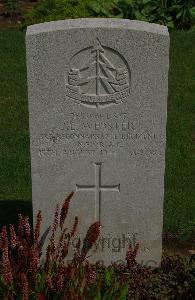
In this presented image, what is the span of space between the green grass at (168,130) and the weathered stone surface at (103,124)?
863 mm

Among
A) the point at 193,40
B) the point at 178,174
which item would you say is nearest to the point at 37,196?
the point at 178,174

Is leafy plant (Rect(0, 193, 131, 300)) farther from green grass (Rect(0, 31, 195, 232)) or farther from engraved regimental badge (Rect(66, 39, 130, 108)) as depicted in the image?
green grass (Rect(0, 31, 195, 232))

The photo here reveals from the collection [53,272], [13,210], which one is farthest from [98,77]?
[13,210]

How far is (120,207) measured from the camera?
17.3 ft

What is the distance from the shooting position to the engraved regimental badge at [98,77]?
15.5 feet

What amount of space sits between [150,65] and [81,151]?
0.81 metres

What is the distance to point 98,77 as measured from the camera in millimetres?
4793

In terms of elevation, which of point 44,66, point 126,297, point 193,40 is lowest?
point 126,297

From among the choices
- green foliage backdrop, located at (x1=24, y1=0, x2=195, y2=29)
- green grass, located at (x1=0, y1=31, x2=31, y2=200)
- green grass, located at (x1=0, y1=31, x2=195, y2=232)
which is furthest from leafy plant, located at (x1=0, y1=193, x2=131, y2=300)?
green foliage backdrop, located at (x1=24, y1=0, x2=195, y2=29)

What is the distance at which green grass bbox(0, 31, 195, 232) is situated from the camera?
651cm

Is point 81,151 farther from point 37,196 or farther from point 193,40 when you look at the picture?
point 193,40

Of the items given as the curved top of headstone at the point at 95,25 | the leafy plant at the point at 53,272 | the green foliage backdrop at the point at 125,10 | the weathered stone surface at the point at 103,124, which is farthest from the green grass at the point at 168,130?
the curved top of headstone at the point at 95,25

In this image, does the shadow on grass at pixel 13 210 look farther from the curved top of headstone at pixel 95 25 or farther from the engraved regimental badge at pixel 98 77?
the curved top of headstone at pixel 95 25

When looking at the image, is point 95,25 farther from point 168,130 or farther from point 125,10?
point 125,10
